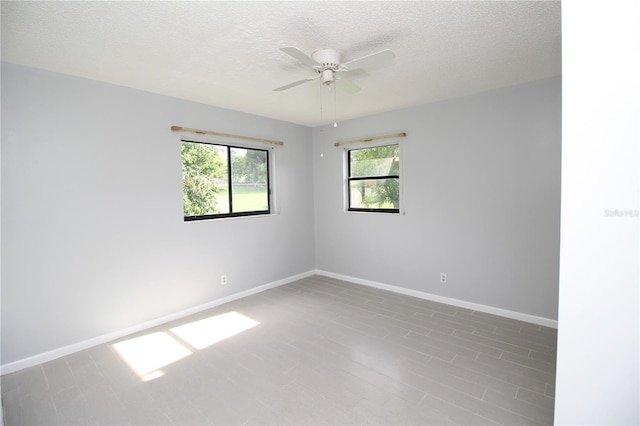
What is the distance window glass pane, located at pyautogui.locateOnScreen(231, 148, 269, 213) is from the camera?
4137 millimetres

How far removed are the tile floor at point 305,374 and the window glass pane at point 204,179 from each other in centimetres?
131

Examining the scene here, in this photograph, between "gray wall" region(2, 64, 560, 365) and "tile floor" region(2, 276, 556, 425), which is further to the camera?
"gray wall" region(2, 64, 560, 365)

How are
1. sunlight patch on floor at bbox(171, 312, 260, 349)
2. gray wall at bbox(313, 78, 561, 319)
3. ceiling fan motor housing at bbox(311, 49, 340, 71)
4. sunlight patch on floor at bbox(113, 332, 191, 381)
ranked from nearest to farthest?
ceiling fan motor housing at bbox(311, 49, 340, 71)
sunlight patch on floor at bbox(113, 332, 191, 381)
sunlight patch on floor at bbox(171, 312, 260, 349)
gray wall at bbox(313, 78, 561, 319)

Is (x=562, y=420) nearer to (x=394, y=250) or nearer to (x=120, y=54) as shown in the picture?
(x=394, y=250)

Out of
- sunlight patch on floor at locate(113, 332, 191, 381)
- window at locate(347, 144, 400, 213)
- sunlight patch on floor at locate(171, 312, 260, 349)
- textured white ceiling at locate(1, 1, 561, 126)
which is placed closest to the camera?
textured white ceiling at locate(1, 1, 561, 126)

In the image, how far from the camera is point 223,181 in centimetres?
399

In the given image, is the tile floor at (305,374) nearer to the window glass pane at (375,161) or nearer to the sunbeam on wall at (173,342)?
the sunbeam on wall at (173,342)

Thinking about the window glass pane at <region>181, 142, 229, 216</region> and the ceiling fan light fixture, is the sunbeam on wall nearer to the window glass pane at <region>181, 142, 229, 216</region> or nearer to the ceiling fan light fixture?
the window glass pane at <region>181, 142, 229, 216</region>

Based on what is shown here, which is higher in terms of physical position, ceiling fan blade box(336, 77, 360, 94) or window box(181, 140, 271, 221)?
ceiling fan blade box(336, 77, 360, 94)

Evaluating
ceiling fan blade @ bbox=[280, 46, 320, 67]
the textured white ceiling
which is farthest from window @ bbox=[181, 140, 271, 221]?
ceiling fan blade @ bbox=[280, 46, 320, 67]

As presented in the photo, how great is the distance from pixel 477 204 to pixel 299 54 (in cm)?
270

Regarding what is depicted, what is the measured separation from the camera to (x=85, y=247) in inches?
111

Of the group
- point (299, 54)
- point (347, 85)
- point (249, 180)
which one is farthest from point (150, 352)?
point (347, 85)

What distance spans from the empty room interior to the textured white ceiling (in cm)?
2
